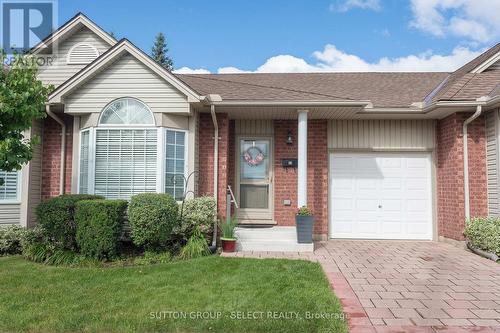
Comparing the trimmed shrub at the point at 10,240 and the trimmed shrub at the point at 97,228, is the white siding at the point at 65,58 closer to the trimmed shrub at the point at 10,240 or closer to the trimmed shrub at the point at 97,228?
the trimmed shrub at the point at 10,240

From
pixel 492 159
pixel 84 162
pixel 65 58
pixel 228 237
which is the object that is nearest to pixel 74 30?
pixel 65 58

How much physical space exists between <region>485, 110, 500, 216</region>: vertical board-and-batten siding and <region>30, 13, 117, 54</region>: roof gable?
9543 mm

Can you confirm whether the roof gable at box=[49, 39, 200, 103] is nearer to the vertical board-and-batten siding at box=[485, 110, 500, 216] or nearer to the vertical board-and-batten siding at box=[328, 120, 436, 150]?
the vertical board-and-batten siding at box=[328, 120, 436, 150]

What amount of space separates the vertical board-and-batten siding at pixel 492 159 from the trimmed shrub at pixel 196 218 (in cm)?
633

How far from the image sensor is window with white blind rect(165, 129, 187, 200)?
25.6 feet

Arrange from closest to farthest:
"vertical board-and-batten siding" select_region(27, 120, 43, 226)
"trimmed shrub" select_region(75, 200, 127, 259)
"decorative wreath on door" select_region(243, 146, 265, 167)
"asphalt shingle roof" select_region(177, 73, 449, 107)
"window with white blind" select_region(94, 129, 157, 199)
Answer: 1. "trimmed shrub" select_region(75, 200, 127, 259)
2. "window with white blind" select_region(94, 129, 157, 199)
3. "vertical board-and-batten siding" select_region(27, 120, 43, 226)
4. "asphalt shingle roof" select_region(177, 73, 449, 107)
5. "decorative wreath on door" select_region(243, 146, 265, 167)

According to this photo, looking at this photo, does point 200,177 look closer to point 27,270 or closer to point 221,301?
point 27,270

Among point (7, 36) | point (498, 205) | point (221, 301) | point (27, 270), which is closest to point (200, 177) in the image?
point (27, 270)

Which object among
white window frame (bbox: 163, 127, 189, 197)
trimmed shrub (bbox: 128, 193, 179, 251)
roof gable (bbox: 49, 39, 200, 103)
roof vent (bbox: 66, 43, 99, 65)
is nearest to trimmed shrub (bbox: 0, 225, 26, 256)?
trimmed shrub (bbox: 128, 193, 179, 251)

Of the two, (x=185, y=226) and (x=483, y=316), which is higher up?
(x=185, y=226)

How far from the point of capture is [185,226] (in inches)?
286

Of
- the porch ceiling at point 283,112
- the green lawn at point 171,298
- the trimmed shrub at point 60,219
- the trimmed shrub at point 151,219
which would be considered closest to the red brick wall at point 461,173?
the porch ceiling at point 283,112

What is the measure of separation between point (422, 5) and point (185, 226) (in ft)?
35.9

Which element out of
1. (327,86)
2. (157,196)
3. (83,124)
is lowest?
(157,196)
